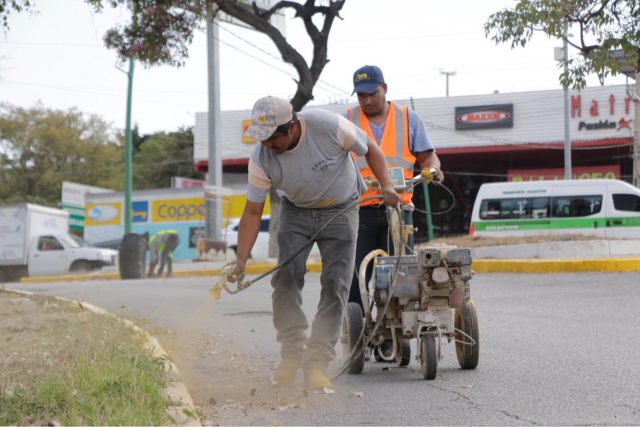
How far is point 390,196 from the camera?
5324mm

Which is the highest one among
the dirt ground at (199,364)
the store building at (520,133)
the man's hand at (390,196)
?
the store building at (520,133)

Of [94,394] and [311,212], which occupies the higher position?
[311,212]

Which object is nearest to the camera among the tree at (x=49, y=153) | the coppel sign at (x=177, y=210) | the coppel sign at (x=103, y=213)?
the coppel sign at (x=177, y=210)

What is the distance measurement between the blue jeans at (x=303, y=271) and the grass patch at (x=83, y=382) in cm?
77

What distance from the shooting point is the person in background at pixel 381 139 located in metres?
6.00

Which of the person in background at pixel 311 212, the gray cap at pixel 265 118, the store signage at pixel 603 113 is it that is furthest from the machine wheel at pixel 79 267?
the gray cap at pixel 265 118

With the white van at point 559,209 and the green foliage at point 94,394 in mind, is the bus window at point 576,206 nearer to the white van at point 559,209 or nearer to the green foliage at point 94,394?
the white van at point 559,209

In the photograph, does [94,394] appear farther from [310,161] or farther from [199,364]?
[199,364]

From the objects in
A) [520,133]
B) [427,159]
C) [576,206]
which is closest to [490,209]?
[576,206]

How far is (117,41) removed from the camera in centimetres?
1730

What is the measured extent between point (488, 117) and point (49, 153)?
30304 mm

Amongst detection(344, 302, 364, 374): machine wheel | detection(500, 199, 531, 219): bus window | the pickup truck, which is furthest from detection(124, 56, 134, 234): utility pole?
detection(344, 302, 364, 374): machine wheel

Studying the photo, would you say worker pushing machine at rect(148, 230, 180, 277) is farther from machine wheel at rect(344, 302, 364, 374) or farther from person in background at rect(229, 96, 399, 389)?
person in background at rect(229, 96, 399, 389)

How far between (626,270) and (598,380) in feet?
32.2
